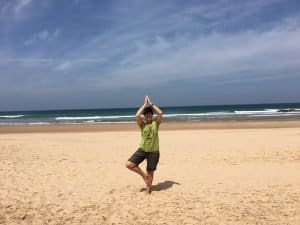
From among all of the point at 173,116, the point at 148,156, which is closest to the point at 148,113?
the point at 148,156

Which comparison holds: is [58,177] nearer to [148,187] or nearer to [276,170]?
[148,187]

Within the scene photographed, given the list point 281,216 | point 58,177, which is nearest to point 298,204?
point 281,216

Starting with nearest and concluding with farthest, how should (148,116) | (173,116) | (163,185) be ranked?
(148,116) → (163,185) → (173,116)

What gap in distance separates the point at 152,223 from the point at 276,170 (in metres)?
4.58

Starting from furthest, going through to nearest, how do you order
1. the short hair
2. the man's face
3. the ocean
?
the ocean → the man's face → the short hair

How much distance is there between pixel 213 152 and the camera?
40.4 ft

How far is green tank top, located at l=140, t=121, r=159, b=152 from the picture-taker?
283 inches

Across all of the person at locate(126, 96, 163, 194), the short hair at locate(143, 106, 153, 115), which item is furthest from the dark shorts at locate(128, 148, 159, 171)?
the short hair at locate(143, 106, 153, 115)

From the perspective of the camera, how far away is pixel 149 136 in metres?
7.23

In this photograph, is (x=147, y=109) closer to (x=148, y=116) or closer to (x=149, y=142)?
(x=148, y=116)

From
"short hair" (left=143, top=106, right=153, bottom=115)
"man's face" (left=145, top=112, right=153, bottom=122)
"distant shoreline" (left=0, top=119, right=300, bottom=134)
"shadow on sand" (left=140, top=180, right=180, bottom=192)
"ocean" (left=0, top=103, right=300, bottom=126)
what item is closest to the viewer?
"short hair" (left=143, top=106, right=153, bottom=115)

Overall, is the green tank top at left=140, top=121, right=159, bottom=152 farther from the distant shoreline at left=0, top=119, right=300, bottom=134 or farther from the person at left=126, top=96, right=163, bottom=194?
the distant shoreline at left=0, top=119, right=300, bottom=134

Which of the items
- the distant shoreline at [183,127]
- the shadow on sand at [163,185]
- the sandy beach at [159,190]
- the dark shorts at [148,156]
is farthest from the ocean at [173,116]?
the dark shorts at [148,156]

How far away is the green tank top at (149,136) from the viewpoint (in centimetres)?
720
